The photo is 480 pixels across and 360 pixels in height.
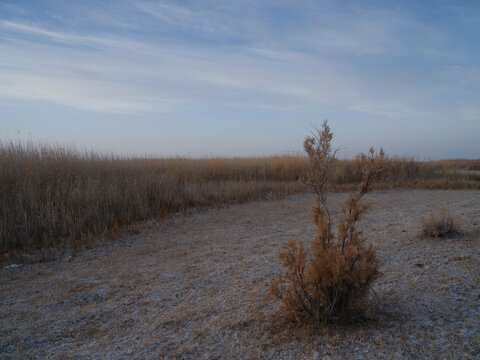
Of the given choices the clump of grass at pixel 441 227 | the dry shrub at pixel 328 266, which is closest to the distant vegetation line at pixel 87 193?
the dry shrub at pixel 328 266

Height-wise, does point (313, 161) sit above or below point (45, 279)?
above

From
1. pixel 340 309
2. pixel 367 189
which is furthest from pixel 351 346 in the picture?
pixel 367 189

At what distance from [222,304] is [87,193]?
4.57 m

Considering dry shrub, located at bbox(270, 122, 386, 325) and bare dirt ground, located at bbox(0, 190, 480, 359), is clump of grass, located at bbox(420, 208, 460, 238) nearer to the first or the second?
bare dirt ground, located at bbox(0, 190, 480, 359)

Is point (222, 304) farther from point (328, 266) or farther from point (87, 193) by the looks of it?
point (87, 193)

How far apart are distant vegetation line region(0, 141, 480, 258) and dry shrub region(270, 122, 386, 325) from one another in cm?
87

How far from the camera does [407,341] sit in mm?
1801

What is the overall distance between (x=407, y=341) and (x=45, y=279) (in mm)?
3799

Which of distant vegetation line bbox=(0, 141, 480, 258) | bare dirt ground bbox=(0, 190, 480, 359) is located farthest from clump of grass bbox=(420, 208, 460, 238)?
distant vegetation line bbox=(0, 141, 480, 258)

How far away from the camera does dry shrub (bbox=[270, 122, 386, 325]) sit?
202 cm

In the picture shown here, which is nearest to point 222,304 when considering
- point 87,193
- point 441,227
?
point 441,227

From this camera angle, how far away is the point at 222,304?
2637 mm

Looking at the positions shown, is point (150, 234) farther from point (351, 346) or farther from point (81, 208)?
point (351, 346)

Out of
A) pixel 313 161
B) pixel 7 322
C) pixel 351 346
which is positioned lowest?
pixel 7 322
